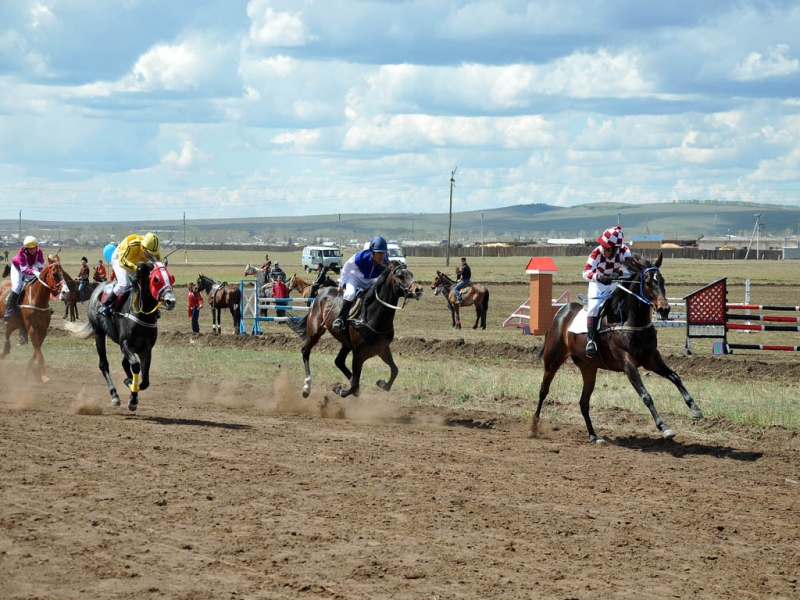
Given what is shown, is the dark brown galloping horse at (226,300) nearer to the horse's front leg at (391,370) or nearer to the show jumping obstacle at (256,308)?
the show jumping obstacle at (256,308)

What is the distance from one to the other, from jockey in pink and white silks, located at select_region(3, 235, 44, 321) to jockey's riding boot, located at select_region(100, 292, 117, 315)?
4.05 m

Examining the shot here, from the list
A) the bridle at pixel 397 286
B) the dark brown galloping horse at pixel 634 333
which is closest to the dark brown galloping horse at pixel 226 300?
the bridle at pixel 397 286

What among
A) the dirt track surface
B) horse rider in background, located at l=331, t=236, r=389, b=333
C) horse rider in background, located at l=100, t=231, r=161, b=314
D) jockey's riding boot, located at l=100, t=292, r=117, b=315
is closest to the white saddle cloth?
the dirt track surface

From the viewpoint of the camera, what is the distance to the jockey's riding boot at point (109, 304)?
565 inches

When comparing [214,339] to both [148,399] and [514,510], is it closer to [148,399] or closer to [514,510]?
[148,399]

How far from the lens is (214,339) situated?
27859 millimetres

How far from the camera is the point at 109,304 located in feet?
47.4

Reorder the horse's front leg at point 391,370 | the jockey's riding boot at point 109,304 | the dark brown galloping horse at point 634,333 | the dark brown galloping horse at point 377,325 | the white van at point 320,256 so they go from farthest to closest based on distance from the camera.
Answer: the white van at point 320,256 → the horse's front leg at point 391,370 → the dark brown galloping horse at point 377,325 → the jockey's riding boot at point 109,304 → the dark brown galloping horse at point 634,333

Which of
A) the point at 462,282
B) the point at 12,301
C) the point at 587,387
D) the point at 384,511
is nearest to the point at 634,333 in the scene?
the point at 587,387

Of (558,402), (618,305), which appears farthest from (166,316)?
(618,305)

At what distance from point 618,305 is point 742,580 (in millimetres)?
5972

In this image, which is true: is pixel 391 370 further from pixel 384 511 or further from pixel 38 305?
pixel 38 305

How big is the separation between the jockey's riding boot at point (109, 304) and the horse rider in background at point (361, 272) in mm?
3394

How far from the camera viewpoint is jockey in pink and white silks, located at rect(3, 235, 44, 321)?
18.1 meters
